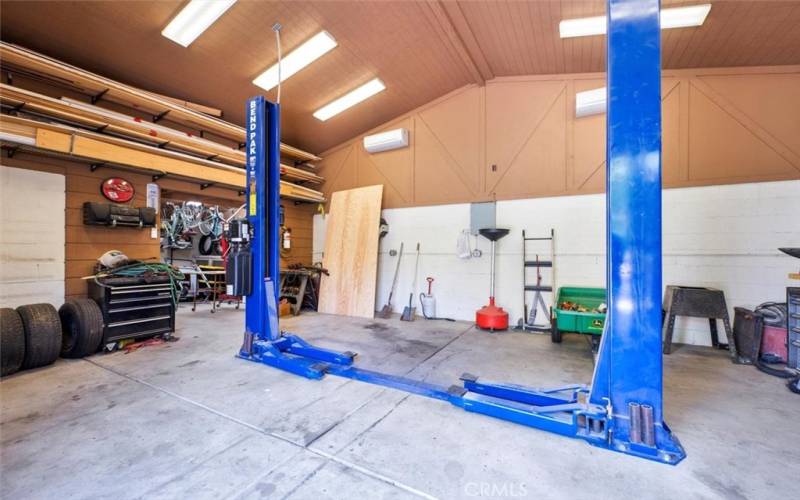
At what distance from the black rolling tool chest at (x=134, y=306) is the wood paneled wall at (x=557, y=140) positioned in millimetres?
4072

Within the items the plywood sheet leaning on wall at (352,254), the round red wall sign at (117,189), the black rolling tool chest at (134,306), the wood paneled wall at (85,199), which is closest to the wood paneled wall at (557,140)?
the plywood sheet leaning on wall at (352,254)

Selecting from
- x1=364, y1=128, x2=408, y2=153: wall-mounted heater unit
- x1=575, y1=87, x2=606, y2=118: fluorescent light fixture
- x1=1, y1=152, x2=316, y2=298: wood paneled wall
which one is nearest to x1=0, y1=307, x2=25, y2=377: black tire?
x1=1, y1=152, x2=316, y2=298: wood paneled wall

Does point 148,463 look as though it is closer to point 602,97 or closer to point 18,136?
point 18,136

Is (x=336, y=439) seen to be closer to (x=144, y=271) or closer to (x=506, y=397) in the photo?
(x=506, y=397)

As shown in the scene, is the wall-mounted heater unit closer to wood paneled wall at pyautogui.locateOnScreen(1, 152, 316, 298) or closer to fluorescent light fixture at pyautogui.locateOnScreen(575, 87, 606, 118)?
fluorescent light fixture at pyautogui.locateOnScreen(575, 87, 606, 118)

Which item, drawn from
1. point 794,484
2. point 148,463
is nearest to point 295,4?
point 148,463

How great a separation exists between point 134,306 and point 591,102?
6.70 meters

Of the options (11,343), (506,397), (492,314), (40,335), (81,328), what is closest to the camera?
(506,397)

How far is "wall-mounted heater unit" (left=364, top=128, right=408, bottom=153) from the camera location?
6129 millimetres

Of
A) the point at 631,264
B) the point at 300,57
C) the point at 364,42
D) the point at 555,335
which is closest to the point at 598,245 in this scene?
the point at 555,335

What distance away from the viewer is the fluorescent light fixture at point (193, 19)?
369 cm

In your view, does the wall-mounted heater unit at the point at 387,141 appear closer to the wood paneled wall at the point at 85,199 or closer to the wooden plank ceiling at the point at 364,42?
the wooden plank ceiling at the point at 364,42

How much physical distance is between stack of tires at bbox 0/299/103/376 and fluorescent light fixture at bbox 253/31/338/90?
3.83m

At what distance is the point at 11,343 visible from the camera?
293cm
